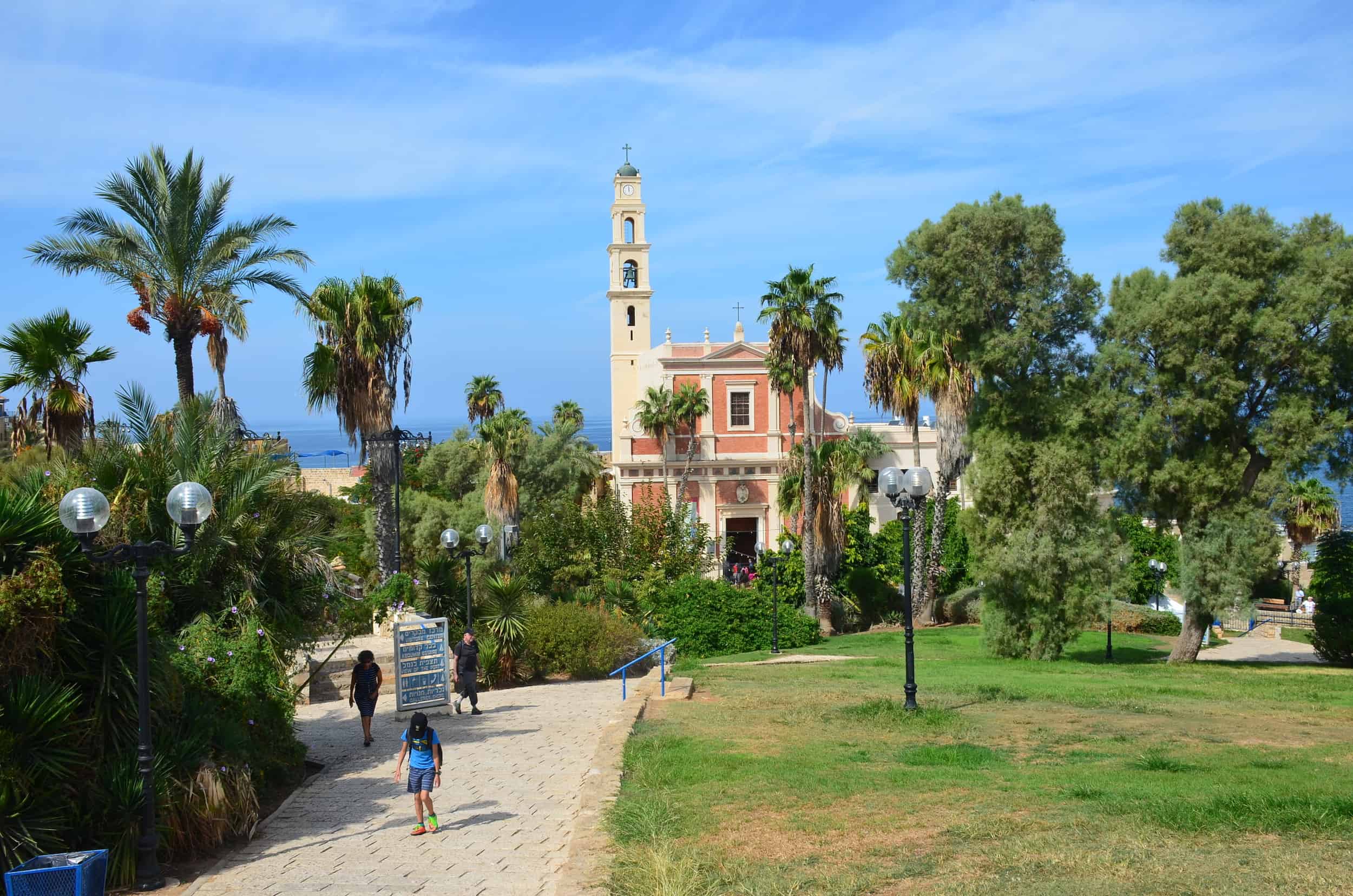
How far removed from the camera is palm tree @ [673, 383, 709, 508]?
45.0 m

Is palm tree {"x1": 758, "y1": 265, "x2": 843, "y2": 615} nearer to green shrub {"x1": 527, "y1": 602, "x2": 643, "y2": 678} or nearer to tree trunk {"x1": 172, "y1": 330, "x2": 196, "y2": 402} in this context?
green shrub {"x1": 527, "y1": 602, "x2": 643, "y2": 678}

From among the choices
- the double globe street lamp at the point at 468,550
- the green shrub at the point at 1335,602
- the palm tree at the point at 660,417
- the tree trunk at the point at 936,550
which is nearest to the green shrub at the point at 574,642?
the double globe street lamp at the point at 468,550

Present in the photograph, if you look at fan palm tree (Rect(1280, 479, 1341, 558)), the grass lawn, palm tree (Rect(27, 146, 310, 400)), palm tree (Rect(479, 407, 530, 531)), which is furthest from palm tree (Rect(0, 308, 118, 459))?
fan palm tree (Rect(1280, 479, 1341, 558))

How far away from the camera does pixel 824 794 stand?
908 centimetres

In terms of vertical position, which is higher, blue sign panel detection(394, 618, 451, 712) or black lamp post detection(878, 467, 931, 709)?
black lamp post detection(878, 467, 931, 709)

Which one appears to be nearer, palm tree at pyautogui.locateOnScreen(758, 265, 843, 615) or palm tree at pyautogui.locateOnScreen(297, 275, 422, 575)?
palm tree at pyautogui.locateOnScreen(297, 275, 422, 575)

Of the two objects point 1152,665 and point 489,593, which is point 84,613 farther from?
point 1152,665

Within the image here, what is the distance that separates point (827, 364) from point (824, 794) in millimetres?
26260

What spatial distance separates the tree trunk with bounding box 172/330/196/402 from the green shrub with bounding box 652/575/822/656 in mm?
12930

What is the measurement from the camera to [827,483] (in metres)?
34.8

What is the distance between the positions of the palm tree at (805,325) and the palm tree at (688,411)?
11230mm

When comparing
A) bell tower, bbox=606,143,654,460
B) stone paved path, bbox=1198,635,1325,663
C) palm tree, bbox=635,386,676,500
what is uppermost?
bell tower, bbox=606,143,654,460

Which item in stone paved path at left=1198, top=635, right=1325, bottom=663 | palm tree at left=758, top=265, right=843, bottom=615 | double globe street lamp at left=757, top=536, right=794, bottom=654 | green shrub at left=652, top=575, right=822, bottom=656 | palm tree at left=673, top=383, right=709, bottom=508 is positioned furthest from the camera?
palm tree at left=673, top=383, right=709, bottom=508

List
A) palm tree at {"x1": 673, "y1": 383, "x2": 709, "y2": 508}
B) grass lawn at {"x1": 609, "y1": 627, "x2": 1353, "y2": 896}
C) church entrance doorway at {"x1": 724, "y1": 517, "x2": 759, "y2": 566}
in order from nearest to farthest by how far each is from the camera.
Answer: grass lawn at {"x1": 609, "y1": 627, "x2": 1353, "y2": 896}
palm tree at {"x1": 673, "y1": 383, "x2": 709, "y2": 508}
church entrance doorway at {"x1": 724, "y1": 517, "x2": 759, "y2": 566}
